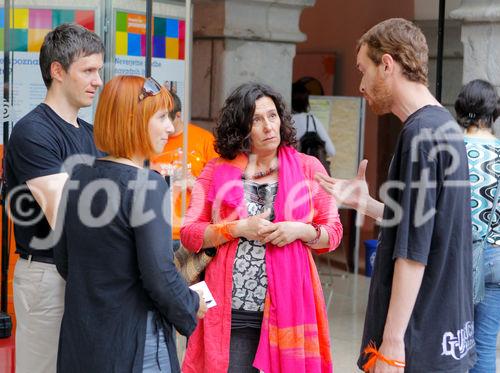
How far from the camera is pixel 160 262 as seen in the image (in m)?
2.71

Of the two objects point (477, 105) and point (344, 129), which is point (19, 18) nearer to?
point (477, 105)

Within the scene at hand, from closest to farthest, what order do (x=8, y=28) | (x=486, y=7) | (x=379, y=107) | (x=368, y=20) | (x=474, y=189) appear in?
(x=379, y=107), (x=474, y=189), (x=8, y=28), (x=486, y=7), (x=368, y=20)

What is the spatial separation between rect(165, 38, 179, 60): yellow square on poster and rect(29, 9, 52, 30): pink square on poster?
70cm

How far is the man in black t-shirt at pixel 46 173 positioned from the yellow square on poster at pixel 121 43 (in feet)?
6.08

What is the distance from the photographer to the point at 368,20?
31.4ft

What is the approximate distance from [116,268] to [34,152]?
75 centimetres

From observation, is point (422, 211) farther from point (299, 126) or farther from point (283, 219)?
point (299, 126)

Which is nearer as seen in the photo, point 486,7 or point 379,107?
point 379,107

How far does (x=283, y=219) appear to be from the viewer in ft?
12.1

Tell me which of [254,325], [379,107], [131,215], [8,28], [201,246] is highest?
[8,28]

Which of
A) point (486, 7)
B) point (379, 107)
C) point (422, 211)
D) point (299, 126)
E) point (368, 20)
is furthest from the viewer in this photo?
point (368, 20)

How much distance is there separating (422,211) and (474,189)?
4.88 ft

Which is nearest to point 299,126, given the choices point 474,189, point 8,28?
point 8,28

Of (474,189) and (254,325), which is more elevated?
(474,189)
